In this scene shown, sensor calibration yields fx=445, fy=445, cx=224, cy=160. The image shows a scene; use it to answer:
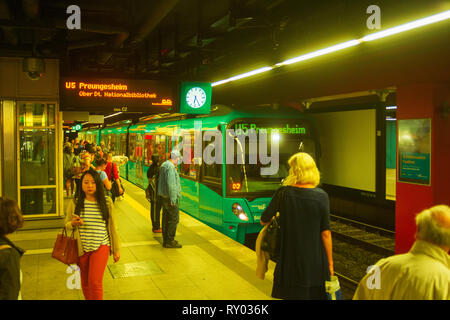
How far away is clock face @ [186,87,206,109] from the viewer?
950 cm

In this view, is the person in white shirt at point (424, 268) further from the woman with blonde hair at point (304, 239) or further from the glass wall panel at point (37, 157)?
the glass wall panel at point (37, 157)

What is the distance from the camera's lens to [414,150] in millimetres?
8188

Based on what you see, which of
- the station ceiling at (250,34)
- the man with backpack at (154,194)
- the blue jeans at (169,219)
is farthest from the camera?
the man with backpack at (154,194)

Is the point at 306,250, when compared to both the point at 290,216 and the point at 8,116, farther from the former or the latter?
the point at 8,116

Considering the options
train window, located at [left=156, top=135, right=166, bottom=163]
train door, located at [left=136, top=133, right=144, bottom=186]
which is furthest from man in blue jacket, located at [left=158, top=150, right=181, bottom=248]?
train door, located at [left=136, top=133, right=144, bottom=186]

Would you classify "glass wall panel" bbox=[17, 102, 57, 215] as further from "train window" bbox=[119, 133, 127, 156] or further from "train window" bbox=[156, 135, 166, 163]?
"train window" bbox=[119, 133, 127, 156]

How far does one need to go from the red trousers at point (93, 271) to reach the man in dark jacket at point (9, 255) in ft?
4.83

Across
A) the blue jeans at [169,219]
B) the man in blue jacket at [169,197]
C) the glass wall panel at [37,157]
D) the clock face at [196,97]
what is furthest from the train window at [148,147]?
the blue jeans at [169,219]

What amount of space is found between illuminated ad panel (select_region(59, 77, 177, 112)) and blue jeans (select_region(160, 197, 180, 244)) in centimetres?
231

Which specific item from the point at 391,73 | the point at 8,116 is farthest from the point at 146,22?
the point at 391,73

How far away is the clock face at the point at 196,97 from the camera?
31.2 feet

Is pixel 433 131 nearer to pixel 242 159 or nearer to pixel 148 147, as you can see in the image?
pixel 242 159

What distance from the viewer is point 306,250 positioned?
3.46 m
